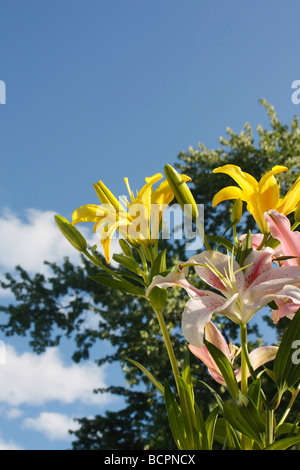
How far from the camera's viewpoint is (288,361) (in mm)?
436

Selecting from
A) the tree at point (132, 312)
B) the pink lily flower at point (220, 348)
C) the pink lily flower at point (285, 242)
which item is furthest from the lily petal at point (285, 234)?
the tree at point (132, 312)

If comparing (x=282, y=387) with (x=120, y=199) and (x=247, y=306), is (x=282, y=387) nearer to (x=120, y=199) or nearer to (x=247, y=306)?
(x=247, y=306)

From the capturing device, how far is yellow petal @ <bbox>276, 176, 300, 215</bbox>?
20.6 inches

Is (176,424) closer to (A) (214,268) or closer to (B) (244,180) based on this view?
(A) (214,268)

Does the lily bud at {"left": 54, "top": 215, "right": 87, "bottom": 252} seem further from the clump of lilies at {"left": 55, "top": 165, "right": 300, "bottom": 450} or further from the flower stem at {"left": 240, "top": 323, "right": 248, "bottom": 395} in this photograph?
the flower stem at {"left": 240, "top": 323, "right": 248, "bottom": 395}

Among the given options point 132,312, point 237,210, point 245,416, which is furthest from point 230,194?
point 132,312

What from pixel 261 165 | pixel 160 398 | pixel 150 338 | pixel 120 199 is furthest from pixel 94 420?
pixel 120 199

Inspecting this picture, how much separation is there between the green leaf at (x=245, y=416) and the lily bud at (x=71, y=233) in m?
0.26

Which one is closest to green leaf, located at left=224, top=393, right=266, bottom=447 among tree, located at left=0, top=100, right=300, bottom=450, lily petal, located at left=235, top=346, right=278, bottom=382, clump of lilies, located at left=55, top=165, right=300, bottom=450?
clump of lilies, located at left=55, top=165, right=300, bottom=450

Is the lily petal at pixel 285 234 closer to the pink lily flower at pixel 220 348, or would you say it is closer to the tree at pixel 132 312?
the pink lily flower at pixel 220 348

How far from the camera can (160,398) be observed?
5.38m

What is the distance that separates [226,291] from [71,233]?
0.21 meters

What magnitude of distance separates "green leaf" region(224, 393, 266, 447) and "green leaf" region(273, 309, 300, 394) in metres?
0.04

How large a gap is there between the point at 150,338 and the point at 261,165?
2.81 m
